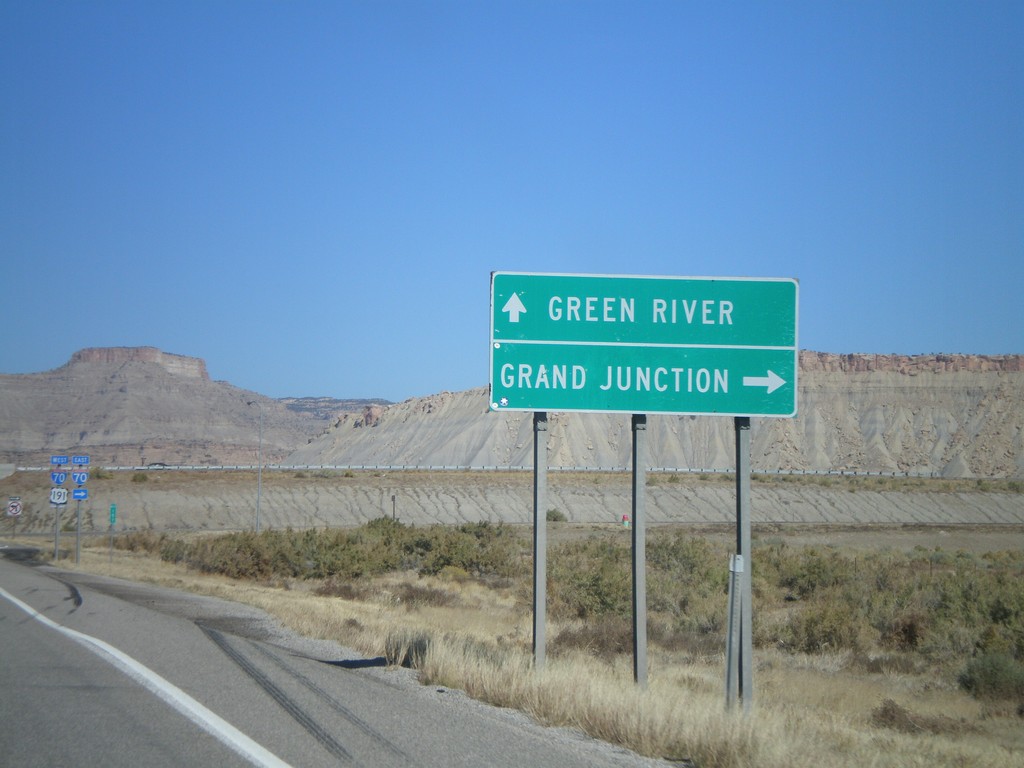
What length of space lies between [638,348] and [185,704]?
17.3 ft

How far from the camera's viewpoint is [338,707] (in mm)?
7656

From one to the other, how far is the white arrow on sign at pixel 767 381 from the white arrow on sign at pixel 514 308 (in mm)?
2345

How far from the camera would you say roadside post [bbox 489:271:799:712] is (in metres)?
9.52

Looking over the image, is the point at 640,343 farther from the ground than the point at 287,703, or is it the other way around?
the point at 640,343

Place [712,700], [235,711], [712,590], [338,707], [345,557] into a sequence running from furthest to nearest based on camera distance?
[345,557]
[712,590]
[712,700]
[338,707]
[235,711]

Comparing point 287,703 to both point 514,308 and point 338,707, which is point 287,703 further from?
Result: point 514,308

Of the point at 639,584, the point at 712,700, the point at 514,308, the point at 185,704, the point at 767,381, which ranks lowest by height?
the point at 712,700

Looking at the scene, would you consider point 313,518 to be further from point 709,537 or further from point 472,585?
point 472,585

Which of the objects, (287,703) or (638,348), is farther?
(638,348)

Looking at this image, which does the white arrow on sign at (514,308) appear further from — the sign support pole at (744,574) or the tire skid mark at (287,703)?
the tire skid mark at (287,703)

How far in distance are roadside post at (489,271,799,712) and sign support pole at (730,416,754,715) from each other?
314 millimetres

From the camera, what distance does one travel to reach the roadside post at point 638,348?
952 centimetres

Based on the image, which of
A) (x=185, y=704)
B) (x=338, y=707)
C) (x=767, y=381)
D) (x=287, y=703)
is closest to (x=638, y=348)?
(x=767, y=381)

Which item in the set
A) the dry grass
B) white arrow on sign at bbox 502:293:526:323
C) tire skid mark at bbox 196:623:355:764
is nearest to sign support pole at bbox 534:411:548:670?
the dry grass
